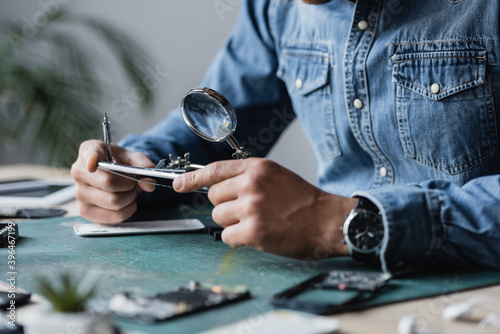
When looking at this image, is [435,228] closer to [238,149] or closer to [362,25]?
[238,149]

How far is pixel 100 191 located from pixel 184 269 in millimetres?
449

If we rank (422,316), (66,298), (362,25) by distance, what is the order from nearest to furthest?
(66,298) < (422,316) < (362,25)

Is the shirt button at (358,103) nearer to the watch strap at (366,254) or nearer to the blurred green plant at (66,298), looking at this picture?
the watch strap at (366,254)

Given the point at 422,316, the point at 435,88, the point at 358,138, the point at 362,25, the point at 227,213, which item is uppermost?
the point at 362,25

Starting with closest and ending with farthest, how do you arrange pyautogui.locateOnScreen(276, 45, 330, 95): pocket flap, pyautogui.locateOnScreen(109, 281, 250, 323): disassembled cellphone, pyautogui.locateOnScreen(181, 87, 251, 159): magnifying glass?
pyautogui.locateOnScreen(109, 281, 250, 323): disassembled cellphone → pyautogui.locateOnScreen(181, 87, 251, 159): magnifying glass → pyautogui.locateOnScreen(276, 45, 330, 95): pocket flap

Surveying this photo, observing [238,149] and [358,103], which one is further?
[358,103]

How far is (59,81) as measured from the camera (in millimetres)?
3131

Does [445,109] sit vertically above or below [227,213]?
above

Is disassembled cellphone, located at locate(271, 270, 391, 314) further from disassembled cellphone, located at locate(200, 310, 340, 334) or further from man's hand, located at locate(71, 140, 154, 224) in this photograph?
man's hand, located at locate(71, 140, 154, 224)

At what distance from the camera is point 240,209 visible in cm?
102

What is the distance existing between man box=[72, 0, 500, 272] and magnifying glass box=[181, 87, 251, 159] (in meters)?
0.08

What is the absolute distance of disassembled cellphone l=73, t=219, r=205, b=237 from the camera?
1261 millimetres

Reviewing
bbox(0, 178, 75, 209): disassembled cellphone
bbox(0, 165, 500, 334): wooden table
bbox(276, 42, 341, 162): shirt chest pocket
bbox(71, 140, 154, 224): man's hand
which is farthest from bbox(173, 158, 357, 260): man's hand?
bbox(0, 178, 75, 209): disassembled cellphone

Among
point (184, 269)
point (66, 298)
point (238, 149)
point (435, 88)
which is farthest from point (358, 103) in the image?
point (66, 298)
